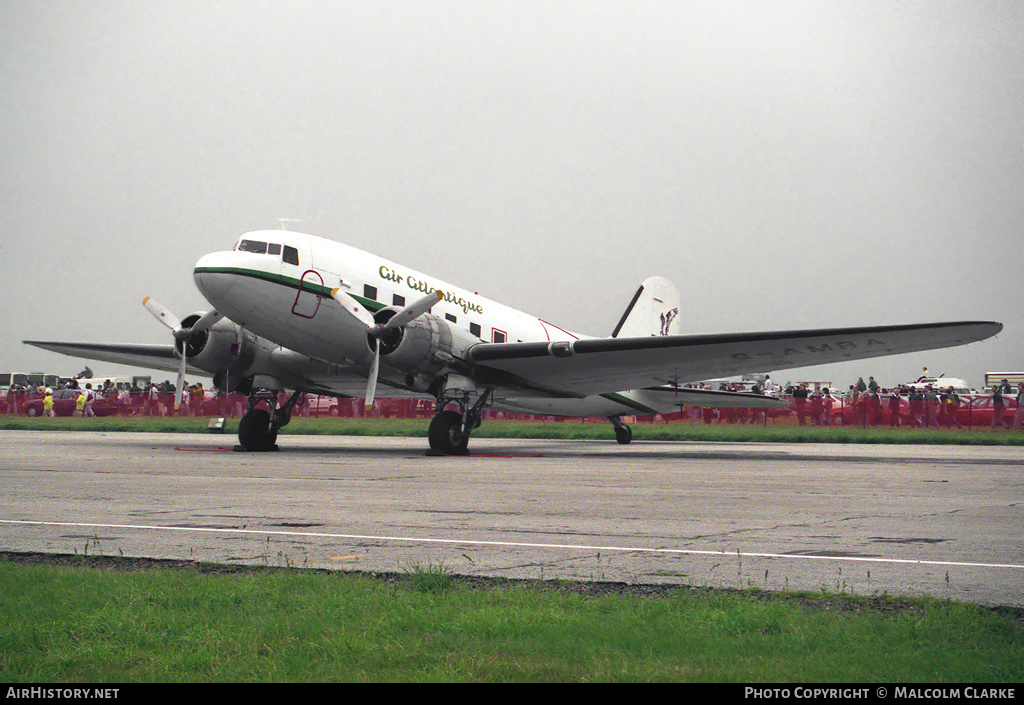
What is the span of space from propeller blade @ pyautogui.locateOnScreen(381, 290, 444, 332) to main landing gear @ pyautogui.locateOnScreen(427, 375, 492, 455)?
2081 millimetres

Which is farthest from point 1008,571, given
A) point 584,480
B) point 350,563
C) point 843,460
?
point 843,460

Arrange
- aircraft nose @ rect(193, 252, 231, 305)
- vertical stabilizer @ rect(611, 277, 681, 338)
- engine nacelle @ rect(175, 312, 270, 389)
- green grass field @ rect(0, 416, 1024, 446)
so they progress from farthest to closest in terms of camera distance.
A: 1. green grass field @ rect(0, 416, 1024, 446)
2. vertical stabilizer @ rect(611, 277, 681, 338)
3. engine nacelle @ rect(175, 312, 270, 389)
4. aircraft nose @ rect(193, 252, 231, 305)

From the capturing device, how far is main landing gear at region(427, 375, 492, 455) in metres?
22.8

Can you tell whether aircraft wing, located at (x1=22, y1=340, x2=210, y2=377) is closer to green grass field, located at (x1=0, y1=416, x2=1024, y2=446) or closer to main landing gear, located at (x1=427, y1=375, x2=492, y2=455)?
green grass field, located at (x1=0, y1=416, x2=1024, y2=446)

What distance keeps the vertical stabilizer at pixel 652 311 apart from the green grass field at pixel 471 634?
26.1m

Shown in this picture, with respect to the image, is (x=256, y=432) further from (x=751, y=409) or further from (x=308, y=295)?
(x=751, y=409)

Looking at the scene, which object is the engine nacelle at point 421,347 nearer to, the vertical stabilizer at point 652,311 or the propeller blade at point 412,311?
the propeller blade at point 412,311

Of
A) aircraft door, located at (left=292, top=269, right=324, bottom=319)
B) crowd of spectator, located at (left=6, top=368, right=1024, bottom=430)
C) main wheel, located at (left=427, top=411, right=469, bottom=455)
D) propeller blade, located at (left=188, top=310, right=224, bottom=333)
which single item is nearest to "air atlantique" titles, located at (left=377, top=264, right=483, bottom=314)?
aircraft door, located at (left=292, top=269, right=324, bottom=319)

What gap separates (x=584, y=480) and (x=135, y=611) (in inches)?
425

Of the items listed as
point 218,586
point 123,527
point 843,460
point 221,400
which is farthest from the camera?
point 221,400

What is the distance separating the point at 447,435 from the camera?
22.8 metres

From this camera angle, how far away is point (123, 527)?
9711mm
